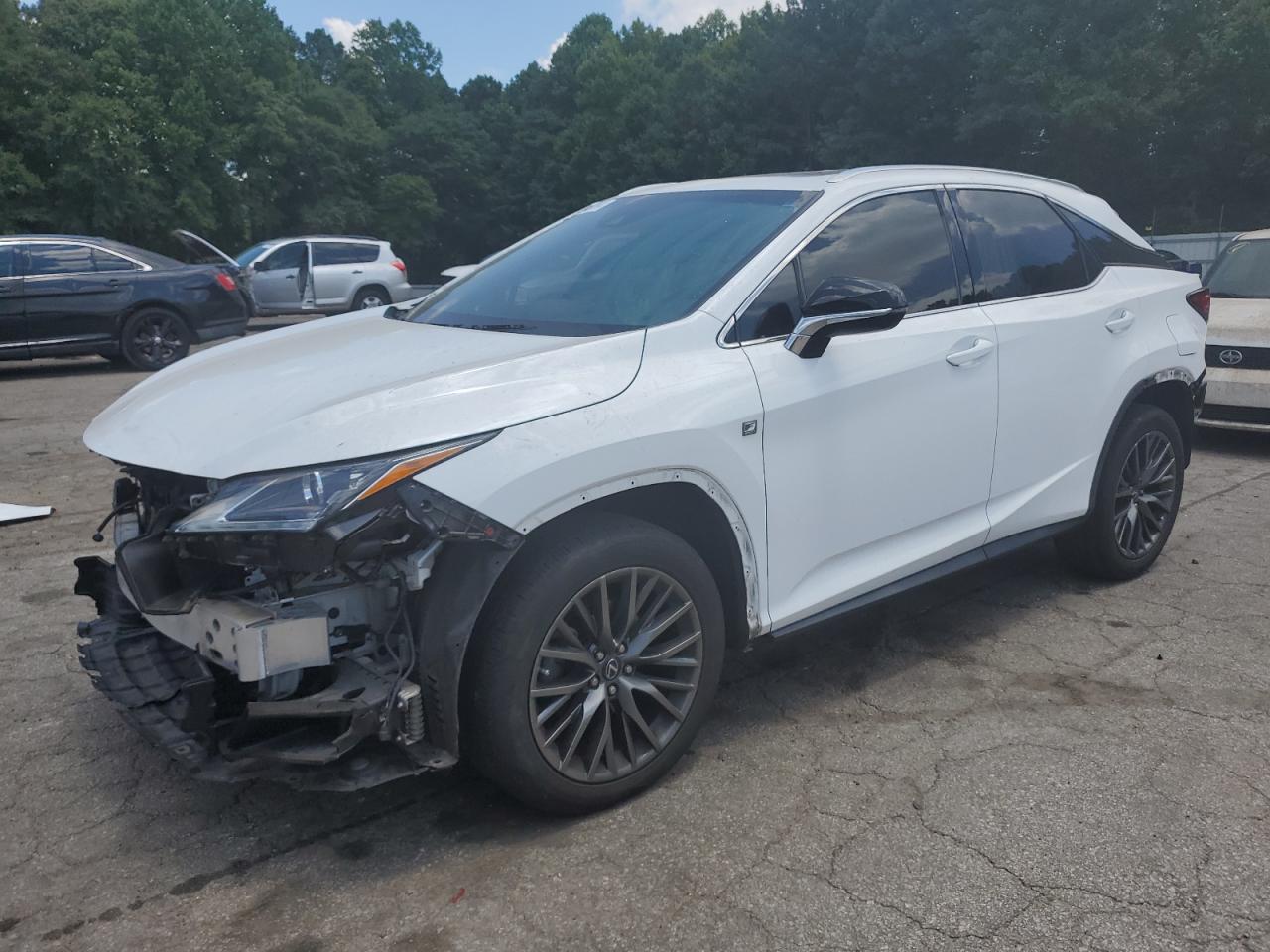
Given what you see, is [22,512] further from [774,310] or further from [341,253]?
[341,253]

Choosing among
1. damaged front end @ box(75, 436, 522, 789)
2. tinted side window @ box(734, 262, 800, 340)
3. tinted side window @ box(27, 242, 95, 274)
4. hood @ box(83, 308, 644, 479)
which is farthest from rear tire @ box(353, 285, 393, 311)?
damaged front end @ box(75, 436, 522, 789)

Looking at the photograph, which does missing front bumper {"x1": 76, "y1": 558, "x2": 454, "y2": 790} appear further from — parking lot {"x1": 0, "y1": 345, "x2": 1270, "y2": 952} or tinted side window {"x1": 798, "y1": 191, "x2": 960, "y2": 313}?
tinted side window {"x1": 798, "y1": 191, "x2": 960, "y2": 313}

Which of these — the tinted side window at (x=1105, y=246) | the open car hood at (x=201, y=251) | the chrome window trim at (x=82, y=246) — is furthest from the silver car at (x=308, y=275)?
the tinted side window at (x=1105, y=246)

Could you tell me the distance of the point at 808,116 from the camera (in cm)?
4056

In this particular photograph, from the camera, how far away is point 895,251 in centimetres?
382

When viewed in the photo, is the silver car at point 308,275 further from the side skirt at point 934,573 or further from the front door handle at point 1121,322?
A: the side skirt at point 934,573

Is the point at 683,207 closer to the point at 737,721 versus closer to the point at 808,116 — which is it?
the point at 737,721

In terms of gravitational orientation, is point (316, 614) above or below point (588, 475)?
below

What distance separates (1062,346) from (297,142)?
40032mm

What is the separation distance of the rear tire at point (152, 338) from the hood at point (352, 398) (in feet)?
31.7

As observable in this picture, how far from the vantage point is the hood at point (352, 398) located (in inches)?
104

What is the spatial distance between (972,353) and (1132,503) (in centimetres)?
148

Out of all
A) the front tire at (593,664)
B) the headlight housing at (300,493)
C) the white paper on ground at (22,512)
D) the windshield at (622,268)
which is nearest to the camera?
the headlight housing at (300,493)

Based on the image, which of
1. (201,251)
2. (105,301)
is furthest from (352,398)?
(201,251)
